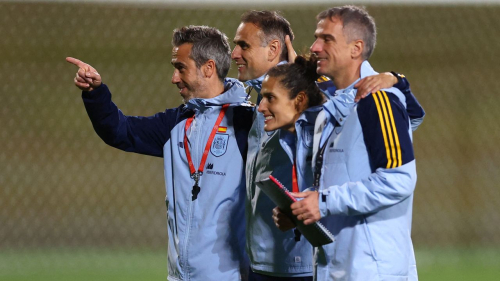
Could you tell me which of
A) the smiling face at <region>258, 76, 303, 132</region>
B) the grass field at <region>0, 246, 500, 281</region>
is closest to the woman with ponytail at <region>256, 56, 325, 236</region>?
the smiling face at <region>258, 76, 303, 132</region>

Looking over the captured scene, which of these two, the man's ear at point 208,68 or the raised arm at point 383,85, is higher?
the man's ear at point 208,68

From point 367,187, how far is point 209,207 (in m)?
0.93

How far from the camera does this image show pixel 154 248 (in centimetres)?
641

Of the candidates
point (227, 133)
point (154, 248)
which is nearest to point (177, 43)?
point (227, 133)

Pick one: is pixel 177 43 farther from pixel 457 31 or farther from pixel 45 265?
pixel 457 31

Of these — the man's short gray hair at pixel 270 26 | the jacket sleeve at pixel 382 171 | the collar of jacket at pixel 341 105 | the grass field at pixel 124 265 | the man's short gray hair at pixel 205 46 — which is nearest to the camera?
the jacket sleeve at pixel 382 171

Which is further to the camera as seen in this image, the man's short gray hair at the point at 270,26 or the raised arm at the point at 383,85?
the man's short gray hair at the point at 270,26

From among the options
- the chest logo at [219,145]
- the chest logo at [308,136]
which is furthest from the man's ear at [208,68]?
the chest logo at [308,136]

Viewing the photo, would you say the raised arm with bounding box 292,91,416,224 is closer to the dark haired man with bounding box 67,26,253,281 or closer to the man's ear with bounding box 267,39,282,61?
the dark haired man with bounding box 67,26,253,281

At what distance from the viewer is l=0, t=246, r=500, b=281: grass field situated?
5227 millimetres

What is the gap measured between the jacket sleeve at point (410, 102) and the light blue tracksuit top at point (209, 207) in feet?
2.67

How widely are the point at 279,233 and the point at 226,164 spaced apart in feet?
1.34

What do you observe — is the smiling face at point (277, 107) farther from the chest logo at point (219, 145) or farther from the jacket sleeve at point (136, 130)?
the jacket sleeve at point (136, 130)

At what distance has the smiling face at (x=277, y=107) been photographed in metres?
2.66
